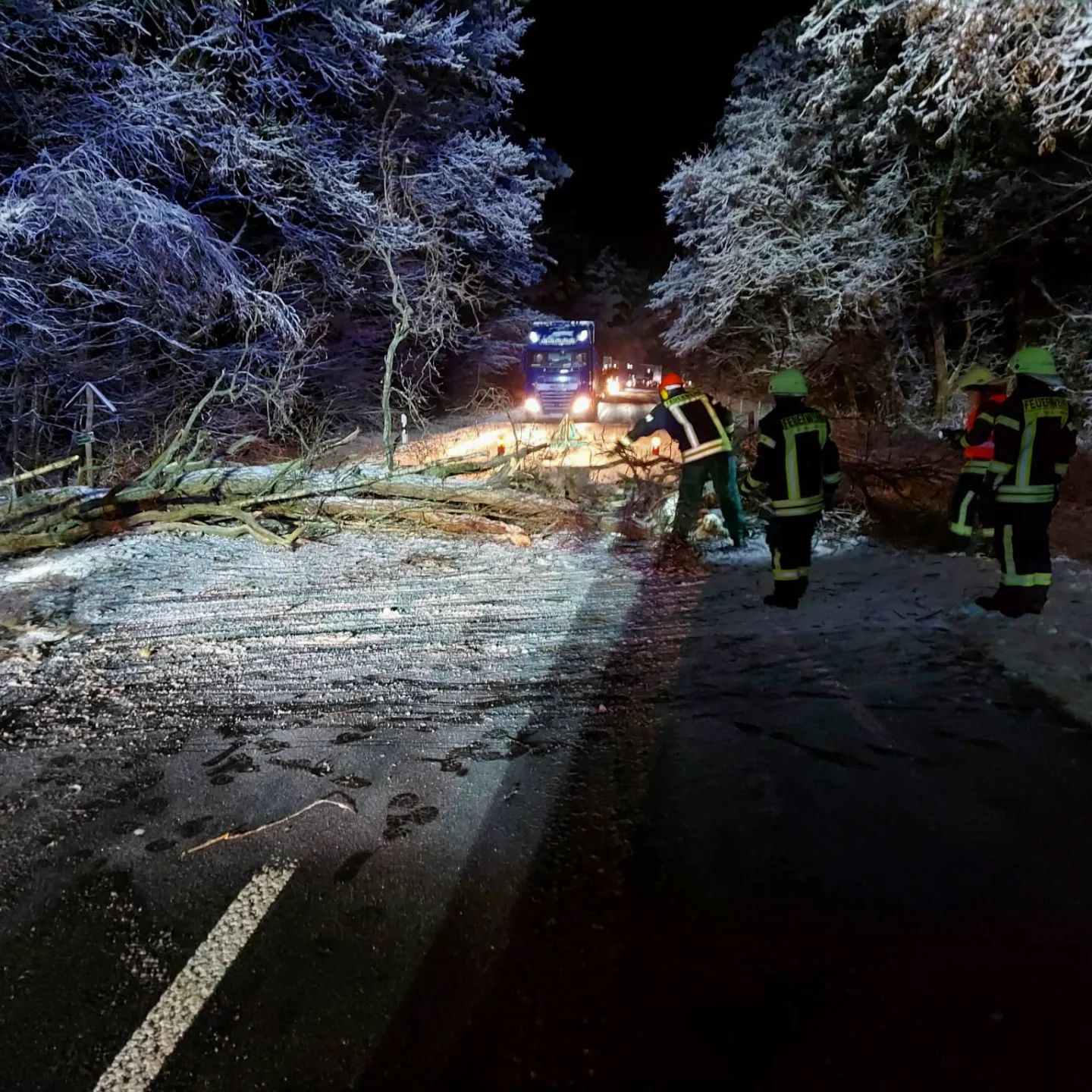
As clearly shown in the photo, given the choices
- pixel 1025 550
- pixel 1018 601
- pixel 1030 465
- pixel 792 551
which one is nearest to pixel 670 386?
pixel 792 551

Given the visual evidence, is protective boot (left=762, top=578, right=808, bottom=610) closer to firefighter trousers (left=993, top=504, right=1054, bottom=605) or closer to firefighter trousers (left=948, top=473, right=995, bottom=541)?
firefighter trousers (left=993, top=504, right=1054, bottom=605)

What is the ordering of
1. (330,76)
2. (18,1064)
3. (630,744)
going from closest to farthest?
(18,1064) < (630,744) < (330,76)

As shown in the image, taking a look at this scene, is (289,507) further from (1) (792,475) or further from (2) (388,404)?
(1) (792,475)

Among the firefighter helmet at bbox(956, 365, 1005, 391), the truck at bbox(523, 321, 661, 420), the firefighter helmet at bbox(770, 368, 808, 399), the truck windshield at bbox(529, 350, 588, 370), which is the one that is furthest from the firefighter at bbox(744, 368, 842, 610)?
the truck windshield at bbox(529, 350, 588, 370)

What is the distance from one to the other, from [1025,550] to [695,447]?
2.65m

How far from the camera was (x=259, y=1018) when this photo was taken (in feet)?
6.39

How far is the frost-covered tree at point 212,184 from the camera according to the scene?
8.10 m

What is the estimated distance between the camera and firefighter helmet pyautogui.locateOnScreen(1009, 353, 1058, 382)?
14.4 ft

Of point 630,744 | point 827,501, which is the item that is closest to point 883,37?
point 827,501

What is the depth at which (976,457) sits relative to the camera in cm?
563

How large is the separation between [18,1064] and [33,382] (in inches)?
455

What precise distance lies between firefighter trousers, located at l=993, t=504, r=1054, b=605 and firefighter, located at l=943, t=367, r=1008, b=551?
0.80 metres

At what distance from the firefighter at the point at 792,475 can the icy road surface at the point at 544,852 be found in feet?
1.25

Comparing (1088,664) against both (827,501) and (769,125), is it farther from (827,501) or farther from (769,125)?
(769,125)
